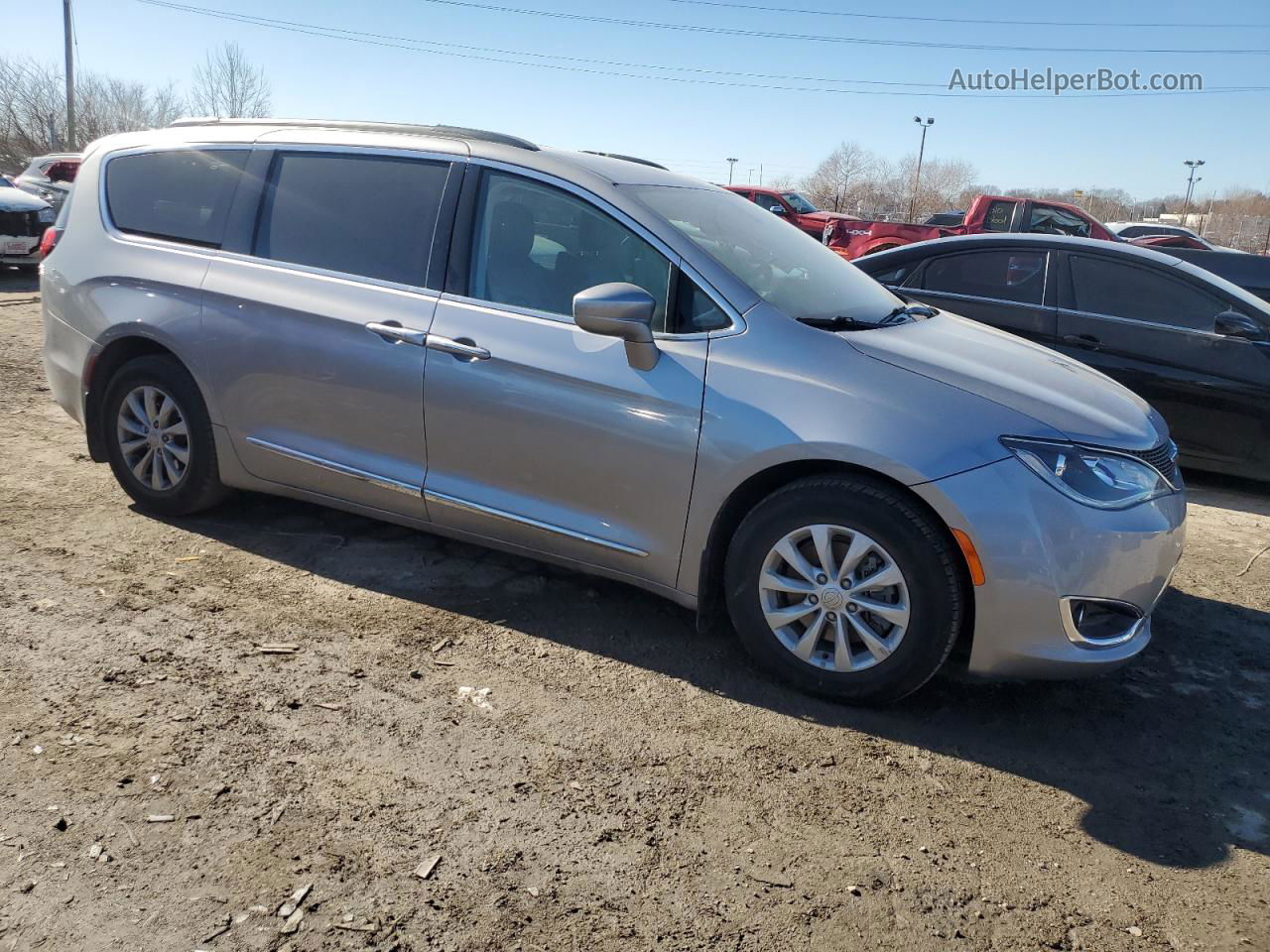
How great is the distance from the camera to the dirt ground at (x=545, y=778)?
2473 millimetres

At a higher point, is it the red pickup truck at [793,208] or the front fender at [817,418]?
the red pickup truck at [793,208]


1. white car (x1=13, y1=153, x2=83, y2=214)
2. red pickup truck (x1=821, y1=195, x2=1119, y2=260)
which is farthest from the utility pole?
red pickup truck (x1=821, y1=195, x2=1119, y2=260)

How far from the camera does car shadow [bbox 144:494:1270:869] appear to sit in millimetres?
3100

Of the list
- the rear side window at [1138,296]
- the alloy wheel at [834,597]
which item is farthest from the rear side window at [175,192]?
the rear side window at [1138,296]

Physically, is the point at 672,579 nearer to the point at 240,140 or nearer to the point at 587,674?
the point at 587,674

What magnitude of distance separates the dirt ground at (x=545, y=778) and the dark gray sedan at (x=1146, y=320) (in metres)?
2.26

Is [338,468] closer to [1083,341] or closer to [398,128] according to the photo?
[398,128]

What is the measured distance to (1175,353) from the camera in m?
6.50

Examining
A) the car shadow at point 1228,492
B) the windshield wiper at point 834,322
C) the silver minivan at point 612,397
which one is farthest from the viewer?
the car shadow at point 1228,492

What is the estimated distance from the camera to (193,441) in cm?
466

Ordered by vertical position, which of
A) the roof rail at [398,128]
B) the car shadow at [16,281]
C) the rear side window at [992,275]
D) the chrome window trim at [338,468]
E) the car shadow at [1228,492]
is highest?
the roof rail at [398,128]

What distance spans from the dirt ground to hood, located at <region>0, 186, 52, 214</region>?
10708 millimetres

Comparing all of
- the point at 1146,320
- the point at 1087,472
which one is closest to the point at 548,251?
the point at 1087,472

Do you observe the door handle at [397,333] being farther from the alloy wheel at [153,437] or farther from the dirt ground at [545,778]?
the alloy wheel at [153,437]
